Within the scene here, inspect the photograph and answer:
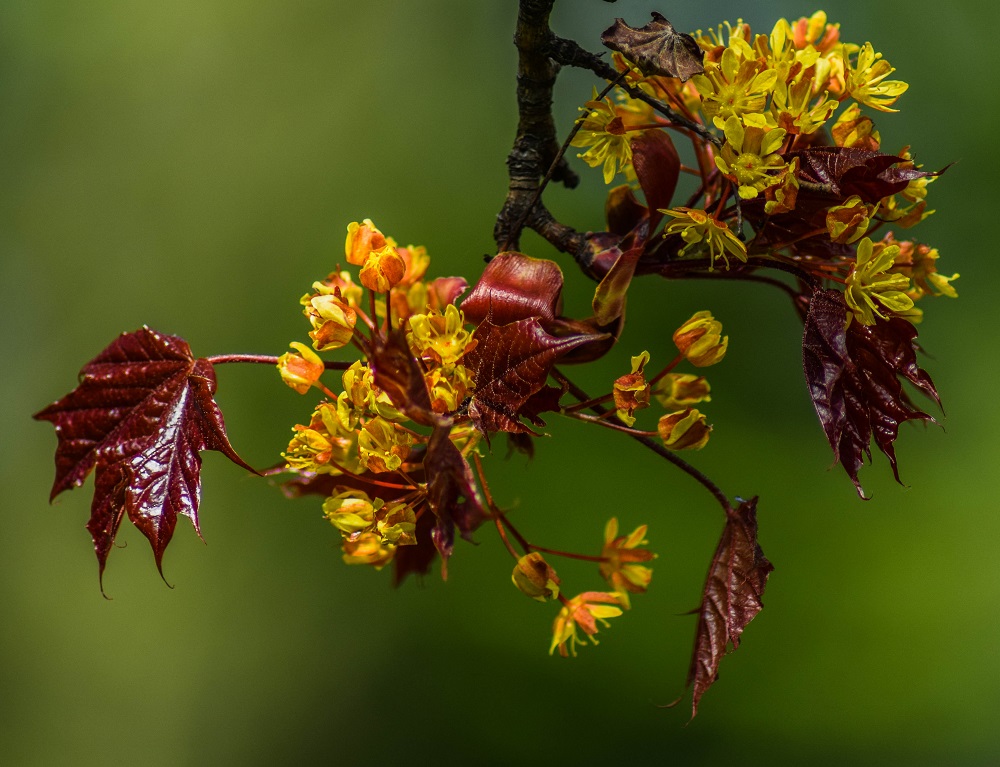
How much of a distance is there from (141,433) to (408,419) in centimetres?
22

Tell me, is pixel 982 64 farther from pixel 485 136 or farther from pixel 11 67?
pixel 11 67

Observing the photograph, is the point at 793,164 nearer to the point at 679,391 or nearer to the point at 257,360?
the point at 679,391

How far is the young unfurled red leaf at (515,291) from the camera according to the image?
0.57m

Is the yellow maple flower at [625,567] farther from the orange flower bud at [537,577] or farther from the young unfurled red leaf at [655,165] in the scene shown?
the young unfurled red leaf at [655,165]

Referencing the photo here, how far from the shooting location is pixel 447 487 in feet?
1.65

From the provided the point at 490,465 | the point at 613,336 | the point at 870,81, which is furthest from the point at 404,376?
the point at 490,465

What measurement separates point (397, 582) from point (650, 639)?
5.28 ft

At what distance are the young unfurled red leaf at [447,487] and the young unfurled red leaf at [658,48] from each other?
24 centimetres

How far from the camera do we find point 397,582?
31.8 inches

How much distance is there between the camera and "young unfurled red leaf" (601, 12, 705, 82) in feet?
1.67

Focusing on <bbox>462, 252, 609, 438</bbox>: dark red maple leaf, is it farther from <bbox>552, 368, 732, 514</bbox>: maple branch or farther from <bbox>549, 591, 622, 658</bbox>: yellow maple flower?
<bbox>549, 591, 622, 658</bbox>: yellow maple flower

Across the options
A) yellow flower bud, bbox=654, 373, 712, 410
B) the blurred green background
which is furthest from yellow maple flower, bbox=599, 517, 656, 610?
the blurred green background

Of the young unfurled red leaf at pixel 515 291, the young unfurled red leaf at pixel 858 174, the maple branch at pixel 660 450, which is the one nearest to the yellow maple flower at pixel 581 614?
the maple branch at pixel 660 450

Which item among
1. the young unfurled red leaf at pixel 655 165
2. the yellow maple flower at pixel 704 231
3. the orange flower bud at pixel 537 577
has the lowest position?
the orange flower bud at pixel 537 577
